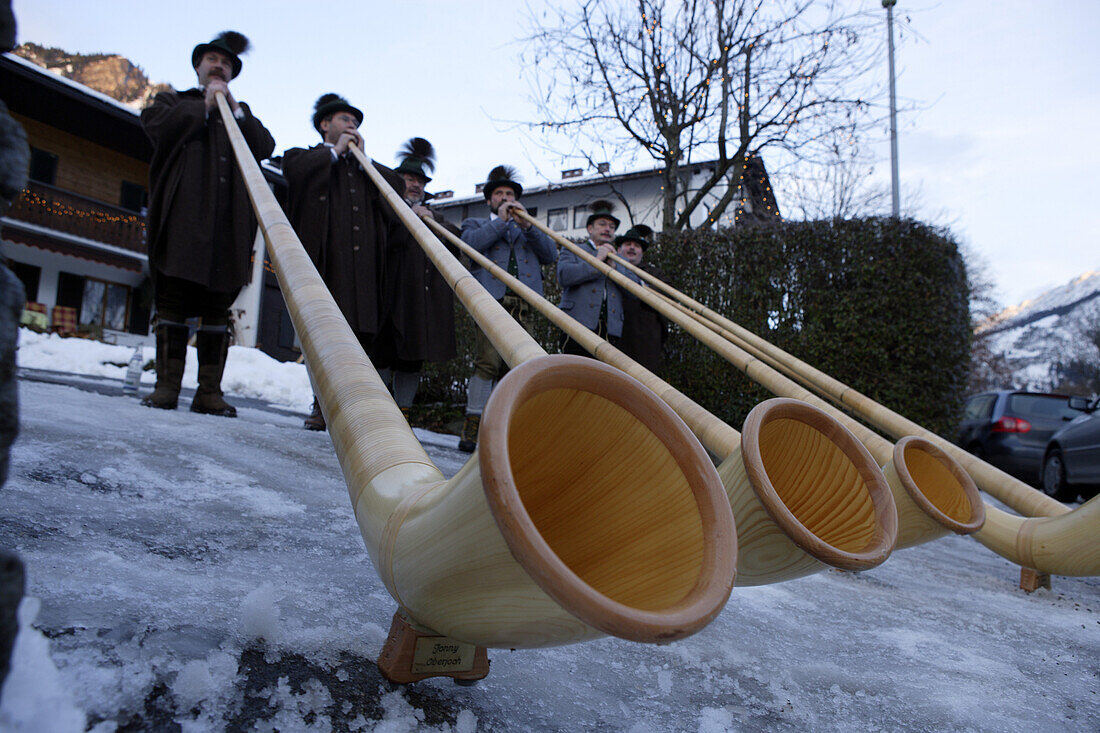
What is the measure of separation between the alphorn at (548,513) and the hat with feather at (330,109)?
2829mm

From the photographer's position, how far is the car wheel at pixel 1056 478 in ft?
21.7

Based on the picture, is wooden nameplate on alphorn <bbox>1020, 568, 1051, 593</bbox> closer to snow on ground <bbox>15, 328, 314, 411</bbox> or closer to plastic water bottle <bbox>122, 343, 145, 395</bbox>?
plastic water bottle <bbox>122, 343, 145, 395</bbox>

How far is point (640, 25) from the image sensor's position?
916 cm

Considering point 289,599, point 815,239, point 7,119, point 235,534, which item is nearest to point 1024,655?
point 289,599

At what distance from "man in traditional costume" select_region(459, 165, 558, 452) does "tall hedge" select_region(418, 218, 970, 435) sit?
7.80ft

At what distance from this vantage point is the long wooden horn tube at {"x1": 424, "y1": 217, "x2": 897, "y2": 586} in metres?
0.93

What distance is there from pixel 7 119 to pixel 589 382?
0.57m

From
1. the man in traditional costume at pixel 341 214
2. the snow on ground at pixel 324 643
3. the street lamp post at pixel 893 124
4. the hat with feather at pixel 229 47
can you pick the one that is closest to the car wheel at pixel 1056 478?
the street lamp post at pixel 893 124

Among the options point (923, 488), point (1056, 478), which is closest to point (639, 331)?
point (923, 488)

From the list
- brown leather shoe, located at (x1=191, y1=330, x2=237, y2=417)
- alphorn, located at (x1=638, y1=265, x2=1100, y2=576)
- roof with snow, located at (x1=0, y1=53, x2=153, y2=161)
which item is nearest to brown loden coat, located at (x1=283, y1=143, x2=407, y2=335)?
brown leather shoe, located at (x1=191, y1=330, x2=237, y2=417)

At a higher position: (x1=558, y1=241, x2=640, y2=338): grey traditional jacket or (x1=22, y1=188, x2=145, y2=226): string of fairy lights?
(x1=22, y1=188, x2=145, y2=226): string of fairy lights

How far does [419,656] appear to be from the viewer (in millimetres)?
953

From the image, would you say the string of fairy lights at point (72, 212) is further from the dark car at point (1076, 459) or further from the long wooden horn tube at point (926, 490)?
the dark car at point (1076, 459)

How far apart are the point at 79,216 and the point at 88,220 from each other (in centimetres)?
22
